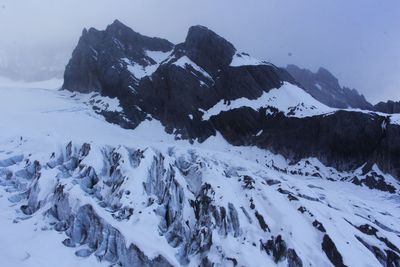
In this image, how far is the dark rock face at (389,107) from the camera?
157m

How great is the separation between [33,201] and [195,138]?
73.9m

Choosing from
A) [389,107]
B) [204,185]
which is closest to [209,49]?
[389,107]

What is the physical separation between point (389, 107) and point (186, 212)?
118607 millimetres

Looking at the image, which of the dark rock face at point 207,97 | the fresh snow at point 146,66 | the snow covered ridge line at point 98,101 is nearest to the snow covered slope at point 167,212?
the dark rock face at point 207,97

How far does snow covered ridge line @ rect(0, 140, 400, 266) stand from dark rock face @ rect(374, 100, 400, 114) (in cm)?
8001

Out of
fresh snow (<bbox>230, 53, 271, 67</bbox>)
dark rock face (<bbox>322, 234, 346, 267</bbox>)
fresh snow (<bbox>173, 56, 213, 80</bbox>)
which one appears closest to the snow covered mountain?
dark rock face (<bbox>322, 234, 346, 267</bbox>)

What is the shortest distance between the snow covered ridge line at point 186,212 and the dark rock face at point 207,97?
30.9 meters

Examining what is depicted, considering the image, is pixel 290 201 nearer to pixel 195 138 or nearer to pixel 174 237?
pixel 174 237

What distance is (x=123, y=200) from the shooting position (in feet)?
230

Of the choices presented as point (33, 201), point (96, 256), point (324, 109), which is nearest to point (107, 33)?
point (324, 109)

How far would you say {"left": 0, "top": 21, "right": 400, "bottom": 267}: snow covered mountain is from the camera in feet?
207

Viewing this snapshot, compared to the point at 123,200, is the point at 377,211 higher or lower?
higher

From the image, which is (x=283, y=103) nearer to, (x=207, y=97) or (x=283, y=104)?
(x=283, y=104)

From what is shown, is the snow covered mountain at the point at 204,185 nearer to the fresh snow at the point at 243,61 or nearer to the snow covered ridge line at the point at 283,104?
the snow covered ridge line at the point at 283,104
